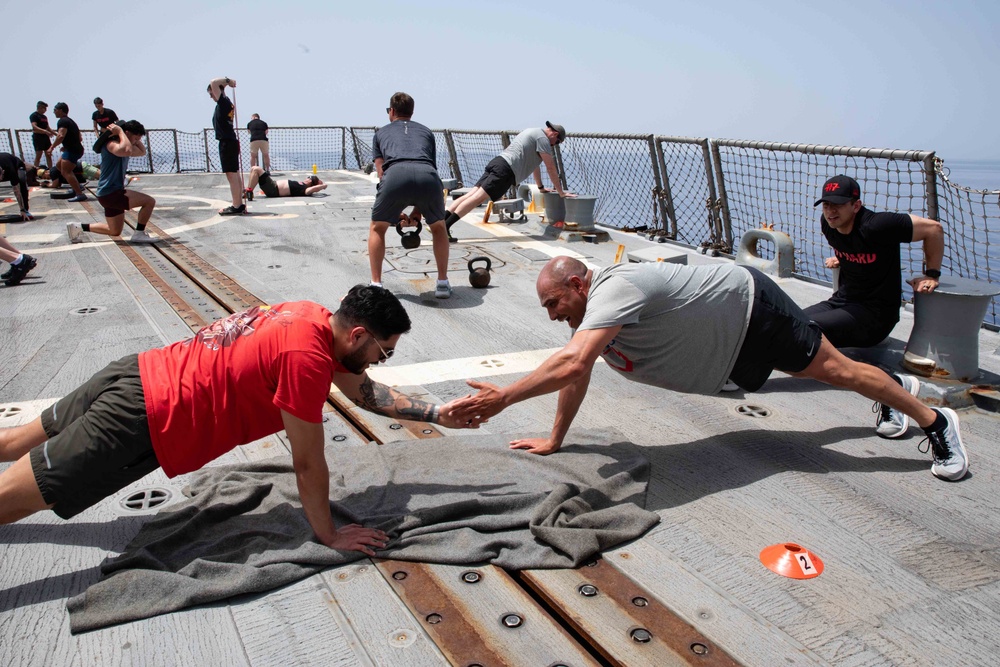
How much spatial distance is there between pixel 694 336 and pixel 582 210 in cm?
579

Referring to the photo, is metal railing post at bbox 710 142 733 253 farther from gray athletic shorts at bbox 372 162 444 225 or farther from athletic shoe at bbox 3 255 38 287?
athletic shoe at bbox 3 255 38 287

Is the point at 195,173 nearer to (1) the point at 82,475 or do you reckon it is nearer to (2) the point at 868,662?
(1) the point at 82,475

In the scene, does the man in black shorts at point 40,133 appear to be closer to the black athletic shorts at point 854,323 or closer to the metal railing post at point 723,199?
the metal railing post at point 723,199

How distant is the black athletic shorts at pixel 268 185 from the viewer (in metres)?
13.1

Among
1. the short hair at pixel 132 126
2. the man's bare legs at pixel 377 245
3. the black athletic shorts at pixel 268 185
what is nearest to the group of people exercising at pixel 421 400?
the man's bare legs at pixel 377 245

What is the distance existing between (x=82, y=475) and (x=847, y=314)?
13.1ft

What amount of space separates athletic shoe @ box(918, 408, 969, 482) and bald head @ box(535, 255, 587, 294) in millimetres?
1768

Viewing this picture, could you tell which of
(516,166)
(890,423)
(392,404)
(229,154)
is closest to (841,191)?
(890,423)

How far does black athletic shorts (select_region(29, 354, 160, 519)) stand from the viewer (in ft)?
8.29

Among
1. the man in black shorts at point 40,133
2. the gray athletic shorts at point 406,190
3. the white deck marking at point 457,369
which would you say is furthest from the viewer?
the man in black shorts at point 40,133

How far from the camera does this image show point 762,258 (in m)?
6.93

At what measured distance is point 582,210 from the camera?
890 cm

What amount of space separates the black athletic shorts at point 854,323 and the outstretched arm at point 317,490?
118 inches

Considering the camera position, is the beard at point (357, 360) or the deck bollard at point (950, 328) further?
the deck bollard at point (950, 328)
